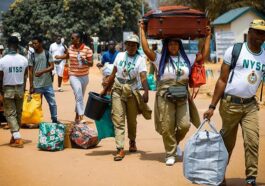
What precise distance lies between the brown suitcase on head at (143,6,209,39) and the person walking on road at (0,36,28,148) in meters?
2.61

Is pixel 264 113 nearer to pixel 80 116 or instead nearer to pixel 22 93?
pixel 80 116

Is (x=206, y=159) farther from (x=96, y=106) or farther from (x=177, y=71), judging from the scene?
(x=96, y=106)

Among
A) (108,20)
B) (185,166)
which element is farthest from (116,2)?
(185,166)

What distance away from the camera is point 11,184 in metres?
6.72

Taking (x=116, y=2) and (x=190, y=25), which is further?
(x=116, y=2)

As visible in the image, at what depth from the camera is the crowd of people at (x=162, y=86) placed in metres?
6.20

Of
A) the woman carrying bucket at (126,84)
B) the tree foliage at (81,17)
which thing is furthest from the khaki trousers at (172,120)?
the tree foliage at (81,17)

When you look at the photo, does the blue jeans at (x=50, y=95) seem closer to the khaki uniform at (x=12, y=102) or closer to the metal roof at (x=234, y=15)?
the khaki uniform at (x=12, y=102)

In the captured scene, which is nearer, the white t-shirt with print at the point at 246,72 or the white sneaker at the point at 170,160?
the white t-shirt with print at the point at 246,72

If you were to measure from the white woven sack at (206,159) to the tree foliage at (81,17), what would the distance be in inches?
1749

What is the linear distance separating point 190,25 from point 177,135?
A: 1567mm

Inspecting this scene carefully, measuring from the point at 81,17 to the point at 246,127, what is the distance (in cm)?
4639

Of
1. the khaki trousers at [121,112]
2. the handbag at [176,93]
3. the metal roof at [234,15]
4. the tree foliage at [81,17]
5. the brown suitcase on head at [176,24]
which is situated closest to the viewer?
the handbag at [176,93]

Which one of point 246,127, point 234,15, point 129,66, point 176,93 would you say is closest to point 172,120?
point 176,93
